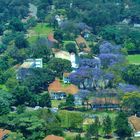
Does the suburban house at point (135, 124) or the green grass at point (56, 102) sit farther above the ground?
the suburban house at point (135, 124)

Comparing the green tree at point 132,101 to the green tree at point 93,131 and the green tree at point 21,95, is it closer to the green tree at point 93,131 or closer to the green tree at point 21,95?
the green tree at point 93,131

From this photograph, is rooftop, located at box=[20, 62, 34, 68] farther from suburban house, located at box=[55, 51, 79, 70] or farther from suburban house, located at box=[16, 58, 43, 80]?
suburban house, located at box=[55, 51, 79, 70]

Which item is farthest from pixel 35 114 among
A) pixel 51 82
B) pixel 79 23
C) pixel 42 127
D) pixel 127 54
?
pixel 79 23

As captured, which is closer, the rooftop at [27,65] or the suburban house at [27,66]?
the suburban house at [27,66]

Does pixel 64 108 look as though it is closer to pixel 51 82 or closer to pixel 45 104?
pixel 45 104

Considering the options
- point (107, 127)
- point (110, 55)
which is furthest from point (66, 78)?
point (107, 127)

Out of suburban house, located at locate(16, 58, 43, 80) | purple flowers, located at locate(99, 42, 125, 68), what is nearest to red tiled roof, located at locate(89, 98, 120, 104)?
purple flowers, located at locate(99, 42, 125, 68)

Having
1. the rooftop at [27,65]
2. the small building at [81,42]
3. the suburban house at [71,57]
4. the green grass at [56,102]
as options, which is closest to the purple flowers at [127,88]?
the green grass at [56,102]
